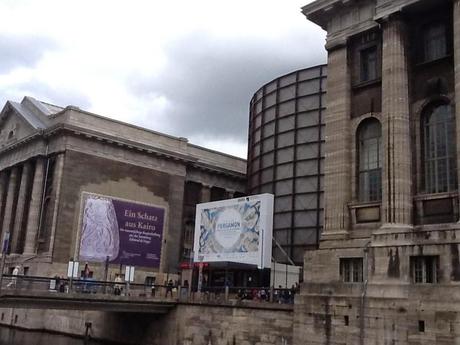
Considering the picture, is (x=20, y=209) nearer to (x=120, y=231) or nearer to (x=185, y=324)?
(x=120, y=231)

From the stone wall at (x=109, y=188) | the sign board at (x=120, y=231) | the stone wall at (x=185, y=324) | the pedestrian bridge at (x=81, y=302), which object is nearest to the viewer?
the stone wall at (x=185, y=324)

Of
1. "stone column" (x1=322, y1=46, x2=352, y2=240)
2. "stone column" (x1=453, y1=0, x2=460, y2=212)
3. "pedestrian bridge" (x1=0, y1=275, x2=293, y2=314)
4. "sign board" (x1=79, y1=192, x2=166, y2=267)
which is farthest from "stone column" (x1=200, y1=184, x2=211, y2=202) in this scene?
"stone column" (x1=453, y1=0, x2=460, y2=212)

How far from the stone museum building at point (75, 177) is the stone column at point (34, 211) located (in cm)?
10

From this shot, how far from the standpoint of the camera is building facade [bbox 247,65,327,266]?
61781mm

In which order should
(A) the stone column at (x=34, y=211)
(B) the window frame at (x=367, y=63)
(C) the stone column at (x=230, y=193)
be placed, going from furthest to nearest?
(C) the stone column at (x=230, y=193) → (A) the stone column at (x=34, y=211) → (B) the window frame at (x=367, y=63)

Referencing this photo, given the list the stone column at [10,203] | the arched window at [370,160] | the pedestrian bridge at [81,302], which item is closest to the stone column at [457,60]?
the arched window at [370,160]

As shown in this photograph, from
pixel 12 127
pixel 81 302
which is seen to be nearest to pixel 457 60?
pixel 81 302

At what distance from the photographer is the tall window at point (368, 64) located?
3459cm

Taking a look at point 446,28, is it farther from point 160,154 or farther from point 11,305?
point 160,154

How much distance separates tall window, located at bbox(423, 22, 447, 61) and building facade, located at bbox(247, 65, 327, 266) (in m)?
29.9

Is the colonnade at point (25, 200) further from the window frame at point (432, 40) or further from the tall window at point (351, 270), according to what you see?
the window frame at point (432, 40)

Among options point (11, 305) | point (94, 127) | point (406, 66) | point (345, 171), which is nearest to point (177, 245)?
point (94, 127)

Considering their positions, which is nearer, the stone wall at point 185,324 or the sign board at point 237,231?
the stone wall at point 185,324

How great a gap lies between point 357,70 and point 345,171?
6.22 metres
